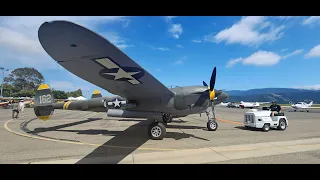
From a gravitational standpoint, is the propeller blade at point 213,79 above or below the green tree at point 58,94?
below

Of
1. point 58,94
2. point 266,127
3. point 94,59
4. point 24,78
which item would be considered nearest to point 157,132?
point 94,59

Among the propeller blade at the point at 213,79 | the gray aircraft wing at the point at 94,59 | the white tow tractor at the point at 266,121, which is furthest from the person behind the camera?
the white tow tractor at the point at 266,121

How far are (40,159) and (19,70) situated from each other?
177063mm

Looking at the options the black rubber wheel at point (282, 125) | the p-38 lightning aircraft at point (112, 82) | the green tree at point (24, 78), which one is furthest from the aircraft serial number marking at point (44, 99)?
the green tree at point (24, 78)

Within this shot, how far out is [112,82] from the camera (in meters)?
7.78

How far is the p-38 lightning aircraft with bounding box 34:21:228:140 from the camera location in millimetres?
4574

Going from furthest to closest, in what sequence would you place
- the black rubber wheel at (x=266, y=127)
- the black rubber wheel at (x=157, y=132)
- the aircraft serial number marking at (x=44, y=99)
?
the aircraft serial number marking at (x=44, y=99), the black rubber wheel at (x=266, y=127), the black rubber wheel at (x=157, y=132)

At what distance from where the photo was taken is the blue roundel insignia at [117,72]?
594cm

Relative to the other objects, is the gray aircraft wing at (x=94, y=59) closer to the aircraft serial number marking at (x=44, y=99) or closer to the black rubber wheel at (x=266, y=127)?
the aircraft serial number marking at (x=44, y=99)

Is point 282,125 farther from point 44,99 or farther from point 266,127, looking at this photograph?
point 44,99

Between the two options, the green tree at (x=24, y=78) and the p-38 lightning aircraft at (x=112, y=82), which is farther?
the green tree at (x=24, y=78)

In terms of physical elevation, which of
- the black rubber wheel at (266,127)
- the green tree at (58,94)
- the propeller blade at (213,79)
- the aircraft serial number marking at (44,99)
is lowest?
the black rubber wheel at (266,127)
